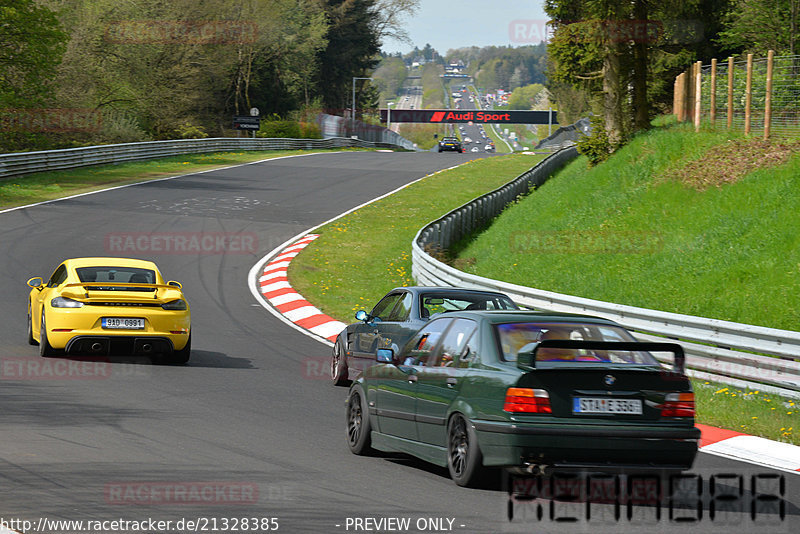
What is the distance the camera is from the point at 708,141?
2697cm

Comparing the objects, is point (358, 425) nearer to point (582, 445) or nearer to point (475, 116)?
point (582, 445)

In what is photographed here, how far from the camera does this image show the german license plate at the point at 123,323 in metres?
13.4

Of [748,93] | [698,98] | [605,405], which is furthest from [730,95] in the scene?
[605,405]

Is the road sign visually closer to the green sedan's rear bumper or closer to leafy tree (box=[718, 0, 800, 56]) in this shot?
leafy tree (box=[718, 0, 800, 56])

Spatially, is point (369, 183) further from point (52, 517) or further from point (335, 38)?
point (335, 38)

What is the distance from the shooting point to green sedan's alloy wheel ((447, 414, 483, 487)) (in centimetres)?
721

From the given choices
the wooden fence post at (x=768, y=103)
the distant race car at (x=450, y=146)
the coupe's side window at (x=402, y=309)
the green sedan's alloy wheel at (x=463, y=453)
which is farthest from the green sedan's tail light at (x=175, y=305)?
the distant race car at (x=450, y=146)

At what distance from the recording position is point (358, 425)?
898 centimetres

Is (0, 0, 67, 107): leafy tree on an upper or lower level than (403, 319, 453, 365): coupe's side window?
upper

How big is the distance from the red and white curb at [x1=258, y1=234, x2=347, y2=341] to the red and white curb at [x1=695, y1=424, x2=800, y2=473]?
798 cm

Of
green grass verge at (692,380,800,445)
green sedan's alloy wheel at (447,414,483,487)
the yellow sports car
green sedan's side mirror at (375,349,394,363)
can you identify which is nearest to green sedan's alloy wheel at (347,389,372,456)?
green sedan's side mirror at (375,349,394,363)

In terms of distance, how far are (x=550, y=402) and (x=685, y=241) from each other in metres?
15.3

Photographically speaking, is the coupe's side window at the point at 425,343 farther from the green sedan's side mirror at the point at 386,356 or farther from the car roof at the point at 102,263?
the car roof at the point at 102,263

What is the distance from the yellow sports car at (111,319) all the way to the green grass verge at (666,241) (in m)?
8.68
